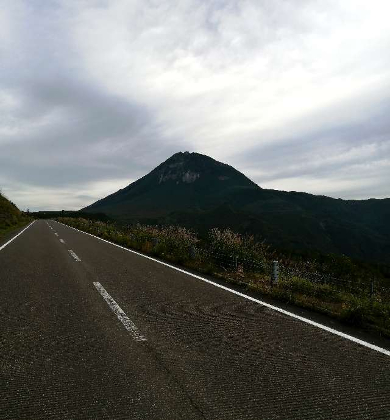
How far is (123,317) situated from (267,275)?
6147mm

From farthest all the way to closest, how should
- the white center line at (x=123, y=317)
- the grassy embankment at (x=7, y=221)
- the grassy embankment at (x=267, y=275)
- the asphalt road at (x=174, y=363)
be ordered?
the grassy embankment at (x=7, y=221) < the grassy embankment at (x=267, y=275) < the white center line at (x=123, y=317) < the asphalt road at (x=174, y=363)

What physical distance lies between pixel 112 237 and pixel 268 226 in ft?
555

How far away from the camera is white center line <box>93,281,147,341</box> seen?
16.5ft

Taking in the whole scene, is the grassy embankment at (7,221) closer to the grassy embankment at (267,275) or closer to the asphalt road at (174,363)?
the grassy embankment at (267,275)

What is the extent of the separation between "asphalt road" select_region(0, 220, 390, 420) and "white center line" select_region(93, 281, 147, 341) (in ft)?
0.06

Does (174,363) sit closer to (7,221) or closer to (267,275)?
(267,275)

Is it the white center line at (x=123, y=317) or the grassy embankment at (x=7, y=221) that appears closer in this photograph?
the white center line at (x=123, y=317)

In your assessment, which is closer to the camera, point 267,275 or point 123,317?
point 123,317

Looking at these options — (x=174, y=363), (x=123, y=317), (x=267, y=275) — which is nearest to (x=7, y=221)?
(x=267, y=275)

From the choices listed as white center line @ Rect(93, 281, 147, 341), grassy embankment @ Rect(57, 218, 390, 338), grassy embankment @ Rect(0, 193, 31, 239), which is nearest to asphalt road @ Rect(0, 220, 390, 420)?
white center line @ Rect(93, 281, 147, 341)

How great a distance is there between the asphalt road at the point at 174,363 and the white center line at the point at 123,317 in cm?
2

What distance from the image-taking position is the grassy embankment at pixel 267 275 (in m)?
6.62

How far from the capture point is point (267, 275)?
11062mm

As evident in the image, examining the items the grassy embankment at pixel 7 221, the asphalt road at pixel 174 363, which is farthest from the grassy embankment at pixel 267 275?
the grassy embankment at pixel 7 221
